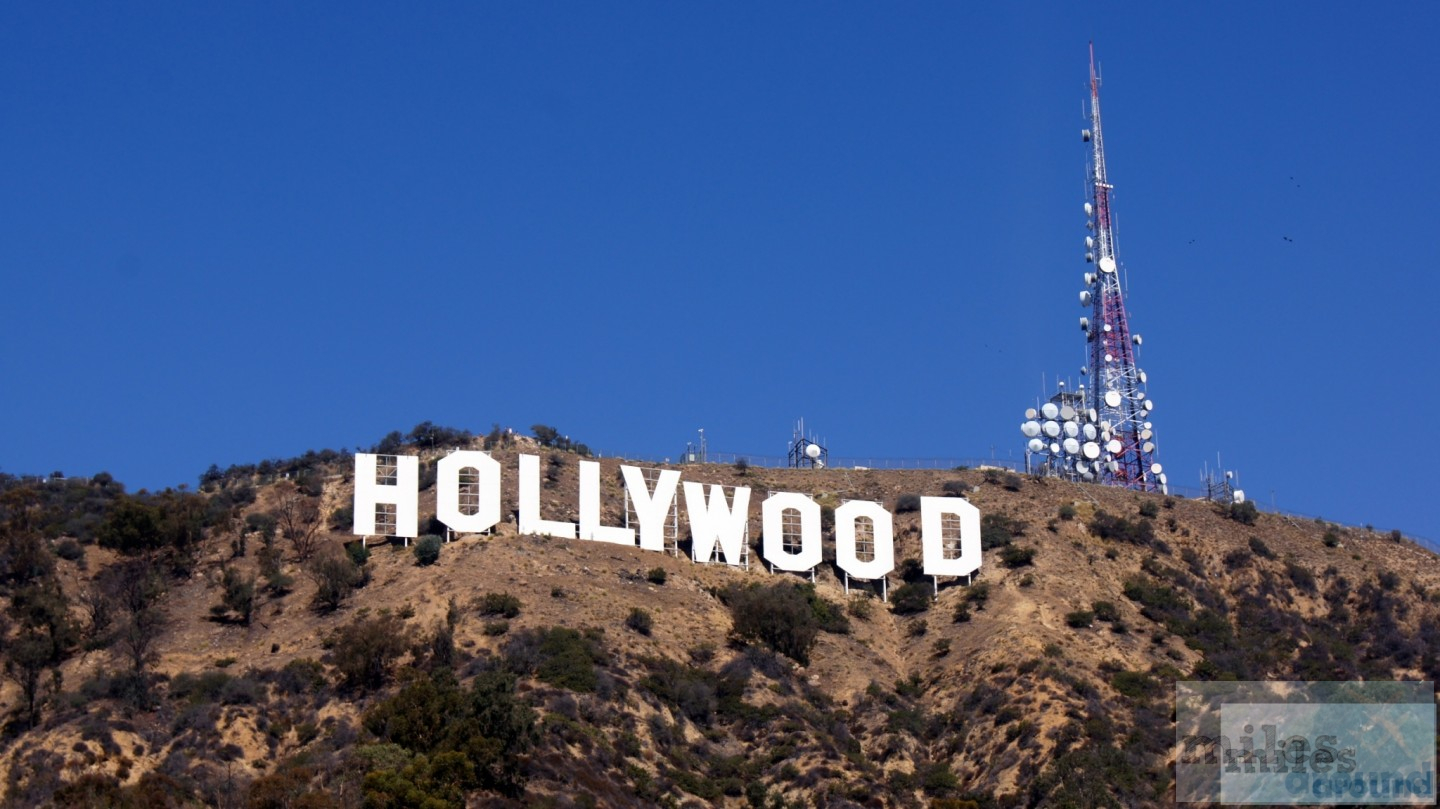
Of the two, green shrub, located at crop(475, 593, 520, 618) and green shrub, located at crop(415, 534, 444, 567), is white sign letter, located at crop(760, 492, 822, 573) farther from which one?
green shrub, located at crop(475, 593, 520, 618)

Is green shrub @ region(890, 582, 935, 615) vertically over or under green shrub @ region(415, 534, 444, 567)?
under

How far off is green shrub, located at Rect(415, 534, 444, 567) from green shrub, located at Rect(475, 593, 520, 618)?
15.3 ft

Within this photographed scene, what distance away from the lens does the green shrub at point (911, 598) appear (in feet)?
282

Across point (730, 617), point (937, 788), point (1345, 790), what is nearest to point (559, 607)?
point (730, 617)

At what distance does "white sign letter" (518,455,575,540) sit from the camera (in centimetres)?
8356

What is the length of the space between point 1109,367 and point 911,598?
2499 cm

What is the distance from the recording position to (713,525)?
8625cm

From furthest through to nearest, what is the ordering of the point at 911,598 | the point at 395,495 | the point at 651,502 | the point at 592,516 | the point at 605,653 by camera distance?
the point at 911,598 → the point at 651,502 → the point at 592,516 → the point at 395,495 → the point at 605,653

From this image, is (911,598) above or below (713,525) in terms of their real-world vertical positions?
below

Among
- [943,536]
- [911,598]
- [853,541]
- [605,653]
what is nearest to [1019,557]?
[943,536]

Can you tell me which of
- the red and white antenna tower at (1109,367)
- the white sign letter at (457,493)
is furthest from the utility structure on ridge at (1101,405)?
the white sign letter at (457,493)

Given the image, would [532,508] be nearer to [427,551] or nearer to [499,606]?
[427,551]

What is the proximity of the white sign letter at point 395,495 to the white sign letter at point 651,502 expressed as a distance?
860 cm

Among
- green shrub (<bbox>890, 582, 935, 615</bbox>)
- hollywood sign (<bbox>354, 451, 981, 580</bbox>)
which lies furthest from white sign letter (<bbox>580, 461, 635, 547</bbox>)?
green shrub (<bbox>890, 582, 935, 615</bbox>)
